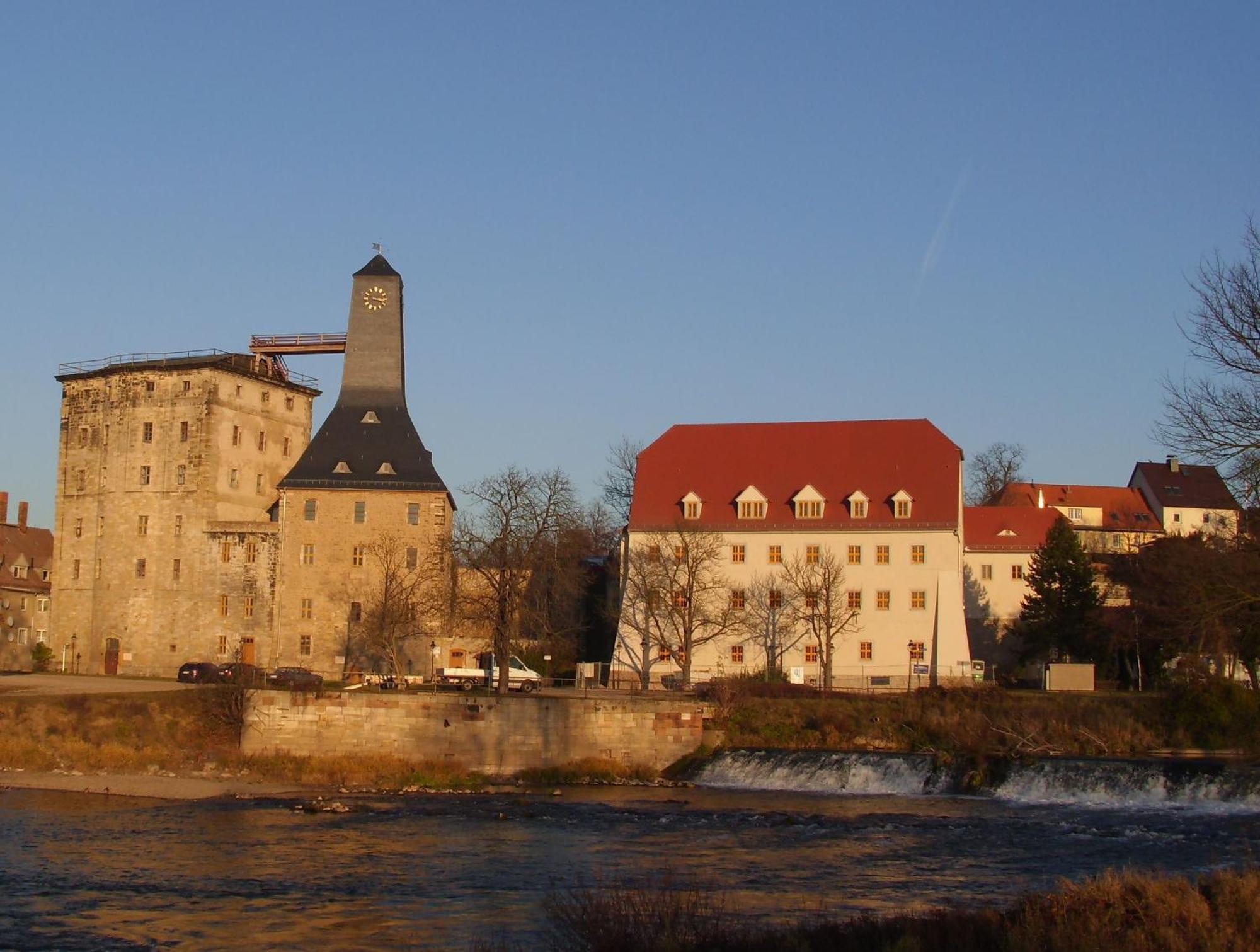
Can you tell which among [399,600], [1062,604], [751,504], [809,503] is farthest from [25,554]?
[1062,604]

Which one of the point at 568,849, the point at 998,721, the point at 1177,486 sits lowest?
the point at 568,849

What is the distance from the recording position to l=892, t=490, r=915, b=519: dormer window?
200 ft

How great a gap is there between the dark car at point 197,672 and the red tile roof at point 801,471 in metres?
19.4

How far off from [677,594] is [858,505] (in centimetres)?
892

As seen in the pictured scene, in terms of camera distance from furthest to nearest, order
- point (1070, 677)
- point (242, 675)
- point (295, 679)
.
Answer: point (295, 679) → point (1070, 677) → point (242, 675)

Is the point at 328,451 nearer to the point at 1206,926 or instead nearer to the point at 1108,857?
→ the point at 1108,857

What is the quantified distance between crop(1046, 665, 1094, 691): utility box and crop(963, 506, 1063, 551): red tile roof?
17.9 m

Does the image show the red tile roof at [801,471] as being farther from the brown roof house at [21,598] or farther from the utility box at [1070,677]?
the brown roof house at [21,598]

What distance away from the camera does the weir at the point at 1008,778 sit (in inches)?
1416

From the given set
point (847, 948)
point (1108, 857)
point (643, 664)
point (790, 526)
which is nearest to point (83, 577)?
point (643, 664)

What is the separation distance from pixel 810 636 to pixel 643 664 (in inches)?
292

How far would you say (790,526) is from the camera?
61.7m

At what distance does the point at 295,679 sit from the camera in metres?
56.3

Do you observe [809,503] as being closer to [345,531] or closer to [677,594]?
[677,594]
